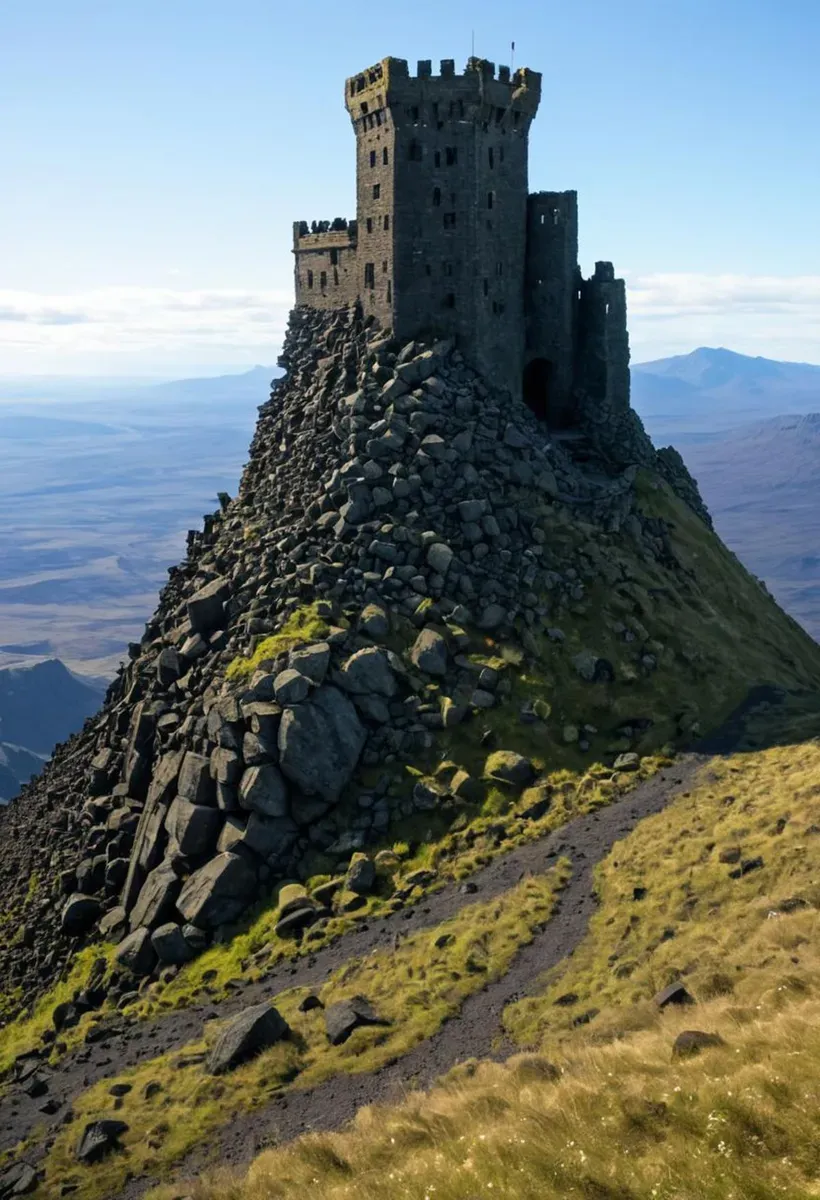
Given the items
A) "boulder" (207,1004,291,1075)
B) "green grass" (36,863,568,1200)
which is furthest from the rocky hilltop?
"boulder" (207,1004,291,1075)

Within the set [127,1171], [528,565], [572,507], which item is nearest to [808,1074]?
[127,1171]

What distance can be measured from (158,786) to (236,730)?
7285 mm

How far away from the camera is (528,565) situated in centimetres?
6781

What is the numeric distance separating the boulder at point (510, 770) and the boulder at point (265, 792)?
443 inches

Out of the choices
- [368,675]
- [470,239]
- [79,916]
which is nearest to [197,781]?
[368,675]

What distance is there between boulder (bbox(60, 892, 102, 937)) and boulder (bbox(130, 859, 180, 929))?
3718 millimetres

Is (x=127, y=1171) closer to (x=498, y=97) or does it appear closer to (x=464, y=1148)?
(x=464, y=1148)

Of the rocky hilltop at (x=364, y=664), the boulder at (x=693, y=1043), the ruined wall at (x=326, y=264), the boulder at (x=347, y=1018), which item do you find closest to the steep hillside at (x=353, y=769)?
the boulder at (x=347, y=1018)

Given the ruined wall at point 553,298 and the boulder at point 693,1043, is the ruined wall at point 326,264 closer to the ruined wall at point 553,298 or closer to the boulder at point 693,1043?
the ruined wall at point 553,298

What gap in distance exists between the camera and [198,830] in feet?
193

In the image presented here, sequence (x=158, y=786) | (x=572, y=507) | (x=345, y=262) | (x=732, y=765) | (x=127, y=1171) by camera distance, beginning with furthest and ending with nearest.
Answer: (x=345, y=262) < (x=572, y=507) < (x=158, y=786) < (x=732, y=765) < (x=127, y=1171)

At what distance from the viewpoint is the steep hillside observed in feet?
147

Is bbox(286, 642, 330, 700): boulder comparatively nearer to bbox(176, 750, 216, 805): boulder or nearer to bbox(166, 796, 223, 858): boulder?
bbox(176, 750, 216, 805): boulder

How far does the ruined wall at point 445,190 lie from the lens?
73500 mm
